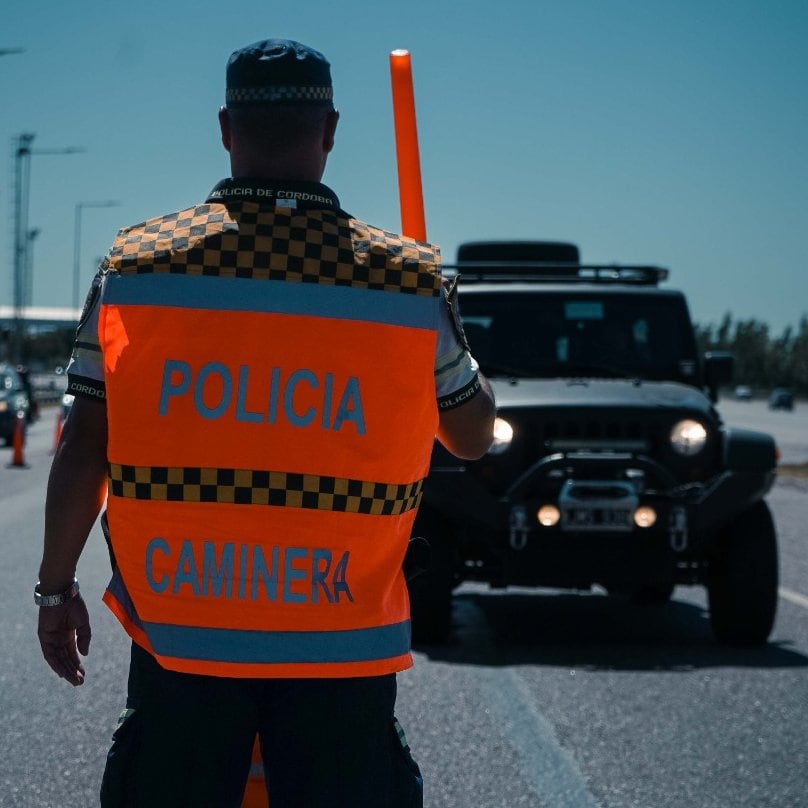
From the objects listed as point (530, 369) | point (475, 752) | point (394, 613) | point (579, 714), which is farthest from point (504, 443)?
point (394, 613)

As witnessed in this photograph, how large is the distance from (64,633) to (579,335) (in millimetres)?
6754

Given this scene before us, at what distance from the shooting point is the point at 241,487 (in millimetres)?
2305

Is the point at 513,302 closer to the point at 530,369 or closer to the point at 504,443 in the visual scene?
the point at 530,369

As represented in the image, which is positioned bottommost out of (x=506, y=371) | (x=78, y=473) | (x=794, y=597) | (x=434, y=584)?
(x=794, y=597)

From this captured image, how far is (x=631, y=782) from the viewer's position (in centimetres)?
508

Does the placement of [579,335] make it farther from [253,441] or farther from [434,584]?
[253,441]

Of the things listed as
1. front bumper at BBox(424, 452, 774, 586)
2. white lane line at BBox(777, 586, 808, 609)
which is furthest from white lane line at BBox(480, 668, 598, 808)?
white lane line at BBox(777, 586, 808, 609)

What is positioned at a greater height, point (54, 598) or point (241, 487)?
point (241, 487)

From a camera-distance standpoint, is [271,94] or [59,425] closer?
[271,94]

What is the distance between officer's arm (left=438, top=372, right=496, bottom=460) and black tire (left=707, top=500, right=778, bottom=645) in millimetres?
5430

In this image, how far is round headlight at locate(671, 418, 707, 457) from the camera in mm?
7977

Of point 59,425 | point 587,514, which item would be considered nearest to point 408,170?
point 587,514

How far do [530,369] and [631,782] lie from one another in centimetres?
414

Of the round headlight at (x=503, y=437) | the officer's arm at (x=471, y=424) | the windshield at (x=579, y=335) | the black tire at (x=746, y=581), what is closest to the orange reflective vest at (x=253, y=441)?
the officer's arm at (x=471, y=424)
